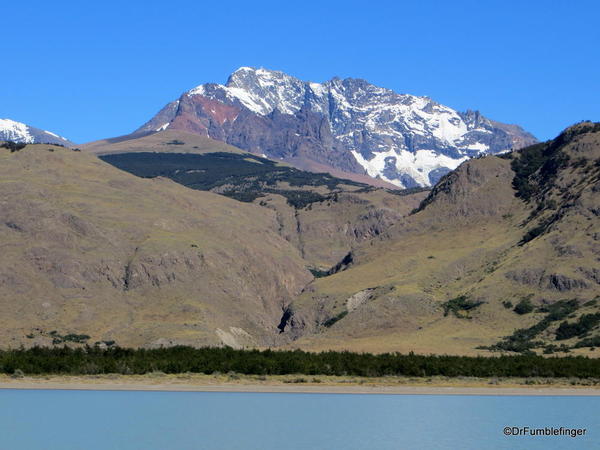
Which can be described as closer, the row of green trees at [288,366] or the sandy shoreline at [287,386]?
the sandy shoreline at [287,386]

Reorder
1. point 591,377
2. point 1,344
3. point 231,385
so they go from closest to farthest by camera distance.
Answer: point 231,385, point 591,377, point 1,344

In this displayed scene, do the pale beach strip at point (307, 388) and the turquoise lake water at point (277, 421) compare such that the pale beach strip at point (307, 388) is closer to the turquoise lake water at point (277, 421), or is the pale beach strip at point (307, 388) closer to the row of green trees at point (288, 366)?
the turquoise lake water at point (277, 421)

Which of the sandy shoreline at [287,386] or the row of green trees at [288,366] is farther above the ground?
the row of green trees at [288,366]

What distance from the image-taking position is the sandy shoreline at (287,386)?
4594 inches

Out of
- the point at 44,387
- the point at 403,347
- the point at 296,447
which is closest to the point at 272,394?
the point at 44,387

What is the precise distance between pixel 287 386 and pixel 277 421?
45057 millimetres

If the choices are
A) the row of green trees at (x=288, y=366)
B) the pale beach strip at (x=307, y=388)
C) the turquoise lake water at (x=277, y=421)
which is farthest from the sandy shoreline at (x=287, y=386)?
the turquoise lake water at (x=277, y=421)

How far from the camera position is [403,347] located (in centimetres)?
19512

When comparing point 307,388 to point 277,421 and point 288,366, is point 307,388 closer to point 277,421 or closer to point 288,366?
point 288,366

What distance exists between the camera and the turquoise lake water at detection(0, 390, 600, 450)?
67.5 m

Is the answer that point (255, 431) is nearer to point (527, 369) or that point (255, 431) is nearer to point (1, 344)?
point (527, 369)

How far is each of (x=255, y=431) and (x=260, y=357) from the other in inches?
2866

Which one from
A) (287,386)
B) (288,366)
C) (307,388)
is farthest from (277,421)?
(288,366)

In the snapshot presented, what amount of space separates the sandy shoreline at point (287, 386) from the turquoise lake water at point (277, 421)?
8.44 meters
